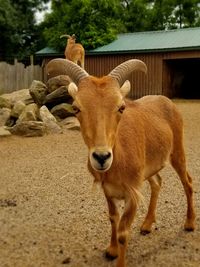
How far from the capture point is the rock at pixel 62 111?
1500 centimetres

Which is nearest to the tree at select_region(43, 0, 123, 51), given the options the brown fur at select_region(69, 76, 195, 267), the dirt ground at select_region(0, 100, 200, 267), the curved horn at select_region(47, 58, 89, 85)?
the dirt ground at select_region(0, 100, 200, 267)

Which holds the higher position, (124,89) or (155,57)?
(124,89)

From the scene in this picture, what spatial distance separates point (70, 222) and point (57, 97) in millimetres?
9383

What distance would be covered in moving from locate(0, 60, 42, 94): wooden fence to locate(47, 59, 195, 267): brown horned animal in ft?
62.9

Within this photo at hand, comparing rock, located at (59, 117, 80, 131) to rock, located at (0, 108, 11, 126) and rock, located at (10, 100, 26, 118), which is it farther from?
rock, located at (0, 108, 11, 126)

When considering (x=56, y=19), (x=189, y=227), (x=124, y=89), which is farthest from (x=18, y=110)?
(x=56, y=19)

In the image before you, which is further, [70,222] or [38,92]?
[38,92]

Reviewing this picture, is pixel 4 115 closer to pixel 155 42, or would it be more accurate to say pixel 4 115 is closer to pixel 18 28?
pixel 155 42

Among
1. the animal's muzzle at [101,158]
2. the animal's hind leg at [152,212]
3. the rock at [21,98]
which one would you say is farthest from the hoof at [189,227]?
the rock at [21,98]

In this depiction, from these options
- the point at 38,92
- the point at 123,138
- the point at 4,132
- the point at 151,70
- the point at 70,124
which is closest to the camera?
the point at 123,138

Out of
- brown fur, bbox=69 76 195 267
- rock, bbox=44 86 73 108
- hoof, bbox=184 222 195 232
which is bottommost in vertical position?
hoof, bbox=184 222 195 232

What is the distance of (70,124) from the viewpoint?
47.4ft

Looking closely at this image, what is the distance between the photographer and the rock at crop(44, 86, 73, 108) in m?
14.9

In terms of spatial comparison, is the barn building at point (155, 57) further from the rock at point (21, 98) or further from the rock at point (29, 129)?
the rock at point (29, 129)
